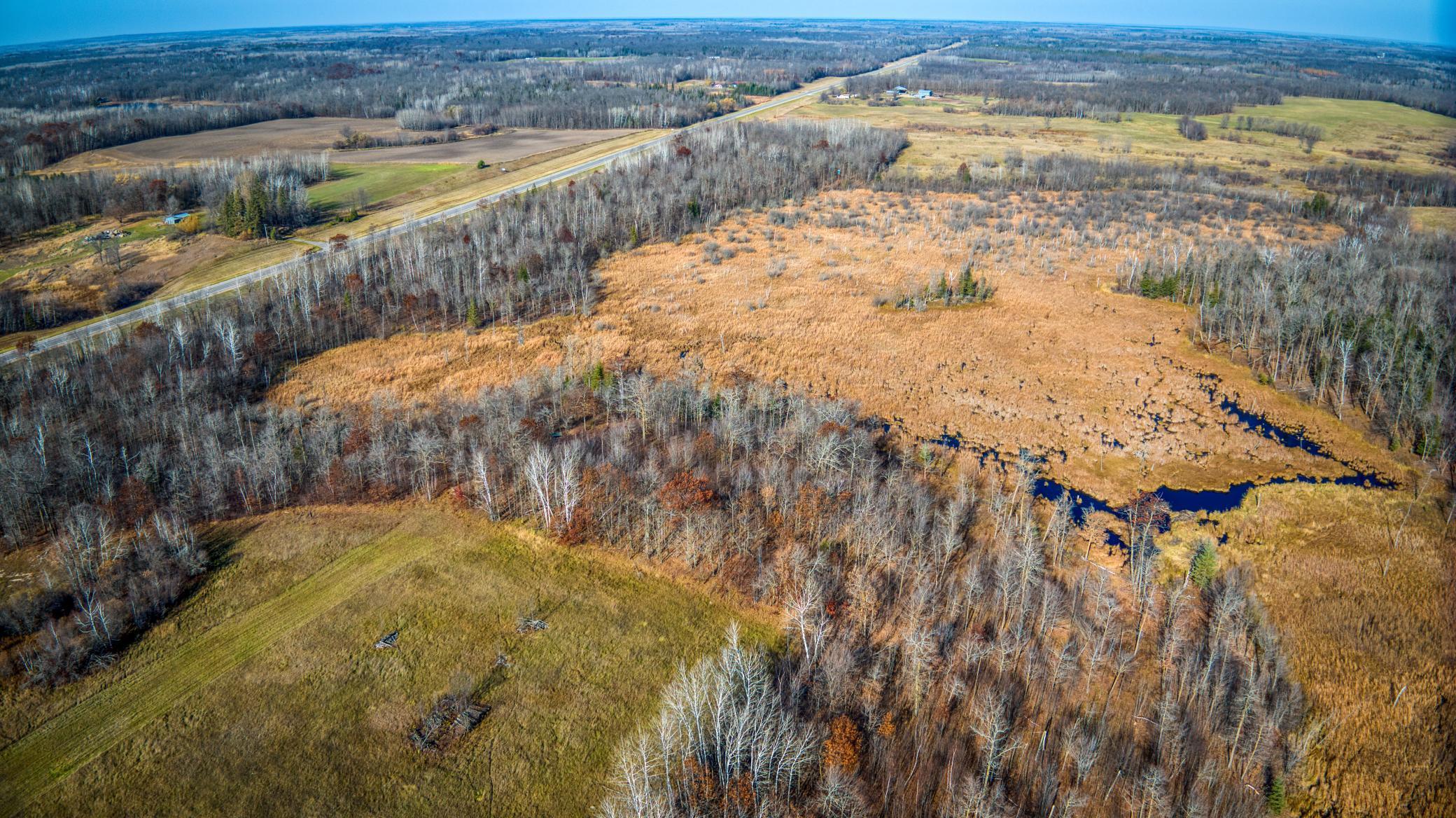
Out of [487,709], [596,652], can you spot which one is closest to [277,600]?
[487,709]

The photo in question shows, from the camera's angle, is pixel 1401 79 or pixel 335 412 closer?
pixel 335 412

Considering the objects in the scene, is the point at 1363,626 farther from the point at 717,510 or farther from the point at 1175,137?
the point at 1175,137

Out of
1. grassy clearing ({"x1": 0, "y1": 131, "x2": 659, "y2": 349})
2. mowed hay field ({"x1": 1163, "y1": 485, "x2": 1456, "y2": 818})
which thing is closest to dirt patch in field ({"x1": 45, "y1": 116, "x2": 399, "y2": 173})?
grassy clearing ({"x1": 0, "y1": 131, "x2": 659, "y2": 349})

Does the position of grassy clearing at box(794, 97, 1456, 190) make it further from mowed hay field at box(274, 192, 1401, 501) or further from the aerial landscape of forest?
mowed hay field at box(274, 192, 1401, 501)

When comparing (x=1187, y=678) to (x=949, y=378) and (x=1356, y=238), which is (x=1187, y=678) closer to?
(x=949, y=378)

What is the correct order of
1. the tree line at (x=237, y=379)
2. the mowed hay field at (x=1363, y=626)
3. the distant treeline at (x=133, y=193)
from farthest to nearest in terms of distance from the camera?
the distant treeline at (x=133, y=193) < the tree line at (x=237, y=379) < the mowed hay field at (x=1363, y=626)

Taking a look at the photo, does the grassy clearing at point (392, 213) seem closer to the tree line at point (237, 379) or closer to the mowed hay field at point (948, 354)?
the tree line at point (237, 379)

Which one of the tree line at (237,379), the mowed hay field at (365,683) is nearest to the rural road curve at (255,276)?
the tree line at (237,379)
